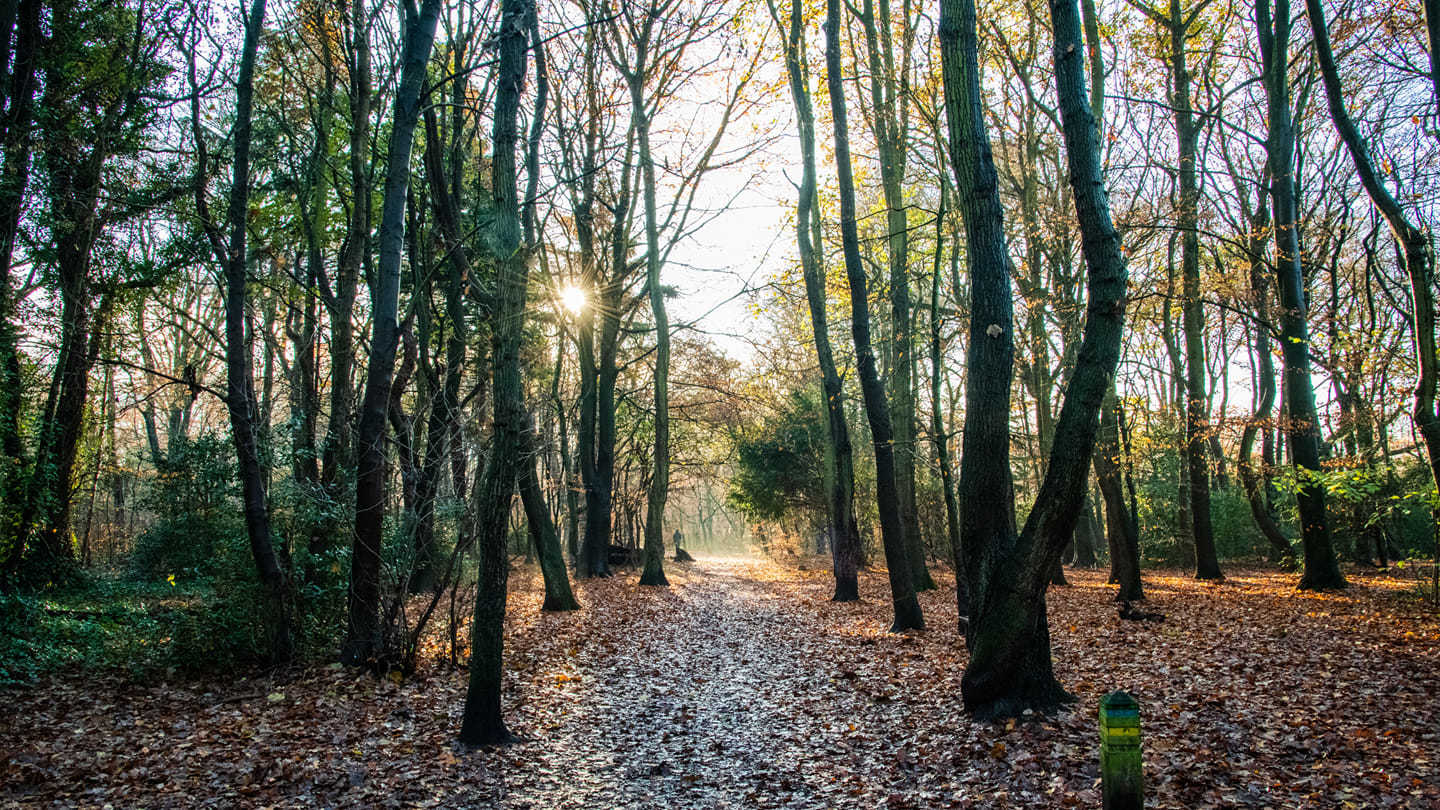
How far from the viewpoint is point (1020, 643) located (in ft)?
18.5

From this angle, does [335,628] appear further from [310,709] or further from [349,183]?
[349,183]

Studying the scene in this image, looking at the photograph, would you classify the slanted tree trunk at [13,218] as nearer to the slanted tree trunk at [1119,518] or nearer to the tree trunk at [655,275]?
the tree trunk at [655,275]

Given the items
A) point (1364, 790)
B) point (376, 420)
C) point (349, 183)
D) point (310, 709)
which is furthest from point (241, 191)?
point (1364, 790)

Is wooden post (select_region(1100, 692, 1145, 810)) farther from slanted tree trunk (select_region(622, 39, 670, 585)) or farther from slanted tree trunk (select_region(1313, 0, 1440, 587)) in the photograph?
slanted tree trunk (select_region(622, 39, 670, 585))

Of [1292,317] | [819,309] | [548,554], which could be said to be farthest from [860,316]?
[1292,317]

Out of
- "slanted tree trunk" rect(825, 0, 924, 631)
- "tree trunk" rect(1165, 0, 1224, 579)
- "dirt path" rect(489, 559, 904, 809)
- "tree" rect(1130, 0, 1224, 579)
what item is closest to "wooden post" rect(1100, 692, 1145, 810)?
"dirt path" rect(489, 559, 904, 809)

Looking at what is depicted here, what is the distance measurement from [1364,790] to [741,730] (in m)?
4.16

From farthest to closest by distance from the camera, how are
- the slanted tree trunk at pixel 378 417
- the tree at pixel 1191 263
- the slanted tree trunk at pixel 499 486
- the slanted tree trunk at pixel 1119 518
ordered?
the tree at pixel 1191 263 → the slanted tree trunk at pixel 1119 518 → the slanted tree trunk at pixel 378 417 → the slanted tree trunk at pixel 499 486

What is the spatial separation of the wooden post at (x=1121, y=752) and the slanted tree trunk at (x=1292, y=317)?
1084 centimetres

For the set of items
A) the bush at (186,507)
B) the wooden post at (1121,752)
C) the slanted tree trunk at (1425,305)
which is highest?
the slanted tree trunk at (1425,305)

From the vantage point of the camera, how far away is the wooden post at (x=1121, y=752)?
9.71 ft

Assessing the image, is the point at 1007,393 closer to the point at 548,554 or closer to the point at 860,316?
the point at 860,316

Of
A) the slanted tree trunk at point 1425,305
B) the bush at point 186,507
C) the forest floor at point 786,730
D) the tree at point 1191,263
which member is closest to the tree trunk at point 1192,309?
the tree at point 1191,263

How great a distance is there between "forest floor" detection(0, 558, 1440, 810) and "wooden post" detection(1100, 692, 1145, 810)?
1315 millimetres
